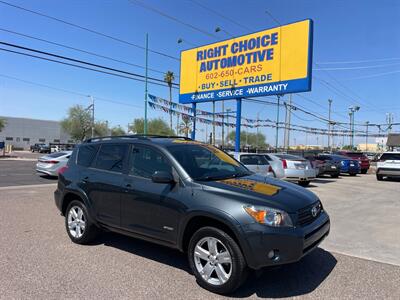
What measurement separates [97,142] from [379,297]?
4.69 metres

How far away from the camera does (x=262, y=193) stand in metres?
4.36

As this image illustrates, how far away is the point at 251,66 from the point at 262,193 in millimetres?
15892

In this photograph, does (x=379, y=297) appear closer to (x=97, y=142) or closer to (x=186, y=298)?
(x=186, y=298)

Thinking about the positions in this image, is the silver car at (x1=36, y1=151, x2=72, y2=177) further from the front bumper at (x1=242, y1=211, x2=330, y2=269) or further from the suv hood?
the front bumper at (x1=242, y1=211, x2=330, y2=269)

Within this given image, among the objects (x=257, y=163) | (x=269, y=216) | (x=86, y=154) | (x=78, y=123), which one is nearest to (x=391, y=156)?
(x=257, y=163)

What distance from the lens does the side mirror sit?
4.65 metres

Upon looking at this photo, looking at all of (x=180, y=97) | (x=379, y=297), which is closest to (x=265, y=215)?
(x=379, y=297)

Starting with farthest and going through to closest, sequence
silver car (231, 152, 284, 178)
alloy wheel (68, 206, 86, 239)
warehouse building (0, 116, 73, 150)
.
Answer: warehouse building (0, 116, 73, 150) → silver car (231, 152, 284, 178) → alloy wheel (68, 206, 86, 239)

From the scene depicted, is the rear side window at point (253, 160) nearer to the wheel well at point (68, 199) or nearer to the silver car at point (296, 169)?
the silver car at point (296, 169)

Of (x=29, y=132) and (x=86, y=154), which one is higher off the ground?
(x=29, y=132)

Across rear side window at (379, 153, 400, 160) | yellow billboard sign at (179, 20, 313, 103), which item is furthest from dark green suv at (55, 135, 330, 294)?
rear side window at (379, 153, 400, 160)

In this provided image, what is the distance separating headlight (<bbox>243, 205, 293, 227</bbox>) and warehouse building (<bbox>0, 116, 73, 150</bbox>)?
98549mm

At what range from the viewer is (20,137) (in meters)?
96.5

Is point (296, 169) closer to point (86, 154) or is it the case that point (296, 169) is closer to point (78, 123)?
point (86, 154)
